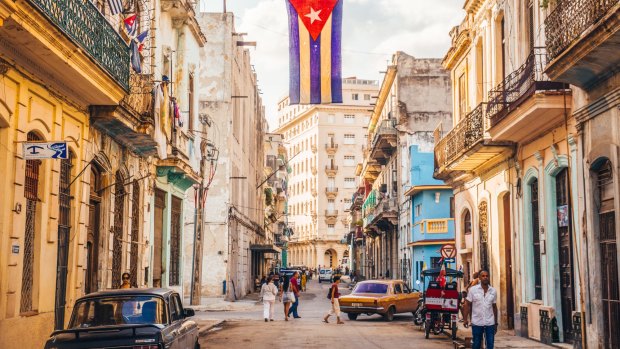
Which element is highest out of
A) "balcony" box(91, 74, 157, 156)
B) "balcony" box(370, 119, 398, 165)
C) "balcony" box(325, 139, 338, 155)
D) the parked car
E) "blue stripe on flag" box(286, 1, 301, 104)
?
"balcony" box(325, 139, 338, 155)

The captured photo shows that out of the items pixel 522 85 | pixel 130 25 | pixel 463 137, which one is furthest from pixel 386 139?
pixel 130 25

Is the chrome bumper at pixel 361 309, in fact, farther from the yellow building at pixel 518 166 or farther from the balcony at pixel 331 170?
the balcony at pixel 331 170

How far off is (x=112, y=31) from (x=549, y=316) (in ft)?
36.0

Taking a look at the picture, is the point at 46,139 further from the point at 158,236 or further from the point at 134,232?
the point at 158,236

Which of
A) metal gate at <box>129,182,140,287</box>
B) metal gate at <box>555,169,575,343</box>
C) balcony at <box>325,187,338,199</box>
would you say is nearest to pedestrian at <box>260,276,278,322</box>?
metal gate at <box>129,182,140,287</box>

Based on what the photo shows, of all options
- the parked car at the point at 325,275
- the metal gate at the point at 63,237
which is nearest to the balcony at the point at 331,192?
the parked car at the point at 325,275

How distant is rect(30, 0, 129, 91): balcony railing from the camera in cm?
1229

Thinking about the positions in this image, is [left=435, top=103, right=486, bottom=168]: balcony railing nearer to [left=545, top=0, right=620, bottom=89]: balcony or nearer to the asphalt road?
the asphalt road

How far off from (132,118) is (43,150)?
5709mm

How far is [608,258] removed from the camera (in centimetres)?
1413

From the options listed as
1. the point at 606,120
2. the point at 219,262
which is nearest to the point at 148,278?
the point at 606,120

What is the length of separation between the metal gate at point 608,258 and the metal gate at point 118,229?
426 inches

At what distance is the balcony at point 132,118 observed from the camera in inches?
663

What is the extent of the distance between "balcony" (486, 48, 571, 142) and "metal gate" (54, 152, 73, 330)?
926 centimetres
